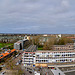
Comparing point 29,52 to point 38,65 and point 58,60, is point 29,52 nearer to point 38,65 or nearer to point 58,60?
point 38,65

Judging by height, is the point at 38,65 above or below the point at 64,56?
below

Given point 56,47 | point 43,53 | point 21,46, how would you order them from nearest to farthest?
point 43,53, point 56,47, point 21,46

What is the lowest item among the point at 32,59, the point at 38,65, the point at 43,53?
the point at 38,65

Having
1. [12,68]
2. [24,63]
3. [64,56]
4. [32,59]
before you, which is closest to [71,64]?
[64,56]

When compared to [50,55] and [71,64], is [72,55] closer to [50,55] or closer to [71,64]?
[71,64]

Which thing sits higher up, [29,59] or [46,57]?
[46,57]

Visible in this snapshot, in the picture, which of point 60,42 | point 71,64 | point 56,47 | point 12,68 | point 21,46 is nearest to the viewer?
point 12,68

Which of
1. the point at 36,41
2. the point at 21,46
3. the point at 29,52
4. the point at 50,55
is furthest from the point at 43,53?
the point at 36,41

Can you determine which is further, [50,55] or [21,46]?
[21,46]

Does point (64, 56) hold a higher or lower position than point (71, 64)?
higher
